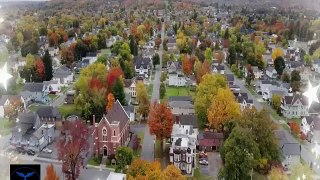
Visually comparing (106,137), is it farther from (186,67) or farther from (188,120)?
(186,67)

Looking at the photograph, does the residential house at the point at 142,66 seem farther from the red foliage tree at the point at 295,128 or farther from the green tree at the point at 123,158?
the green tree at the point at 123,158

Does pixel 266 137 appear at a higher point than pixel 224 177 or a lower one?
higher

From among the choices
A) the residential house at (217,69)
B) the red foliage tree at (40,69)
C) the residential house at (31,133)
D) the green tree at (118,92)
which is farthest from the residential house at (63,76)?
the residential house at (217,69)

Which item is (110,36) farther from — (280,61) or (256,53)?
(280,61)

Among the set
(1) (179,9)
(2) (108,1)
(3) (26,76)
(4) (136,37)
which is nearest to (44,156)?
(3) (26,76)

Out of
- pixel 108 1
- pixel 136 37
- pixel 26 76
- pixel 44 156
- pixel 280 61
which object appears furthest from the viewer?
pixel 108 1

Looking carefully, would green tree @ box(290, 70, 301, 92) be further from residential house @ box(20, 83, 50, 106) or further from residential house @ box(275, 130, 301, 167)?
residential house @ box(20, 83, 50, 106)

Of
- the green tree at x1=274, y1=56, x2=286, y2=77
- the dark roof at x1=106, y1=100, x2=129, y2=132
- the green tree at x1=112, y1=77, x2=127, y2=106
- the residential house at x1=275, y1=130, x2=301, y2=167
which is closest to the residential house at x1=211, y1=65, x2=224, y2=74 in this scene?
the green tree at x1=274, y1=56, x2=286, y2=77
